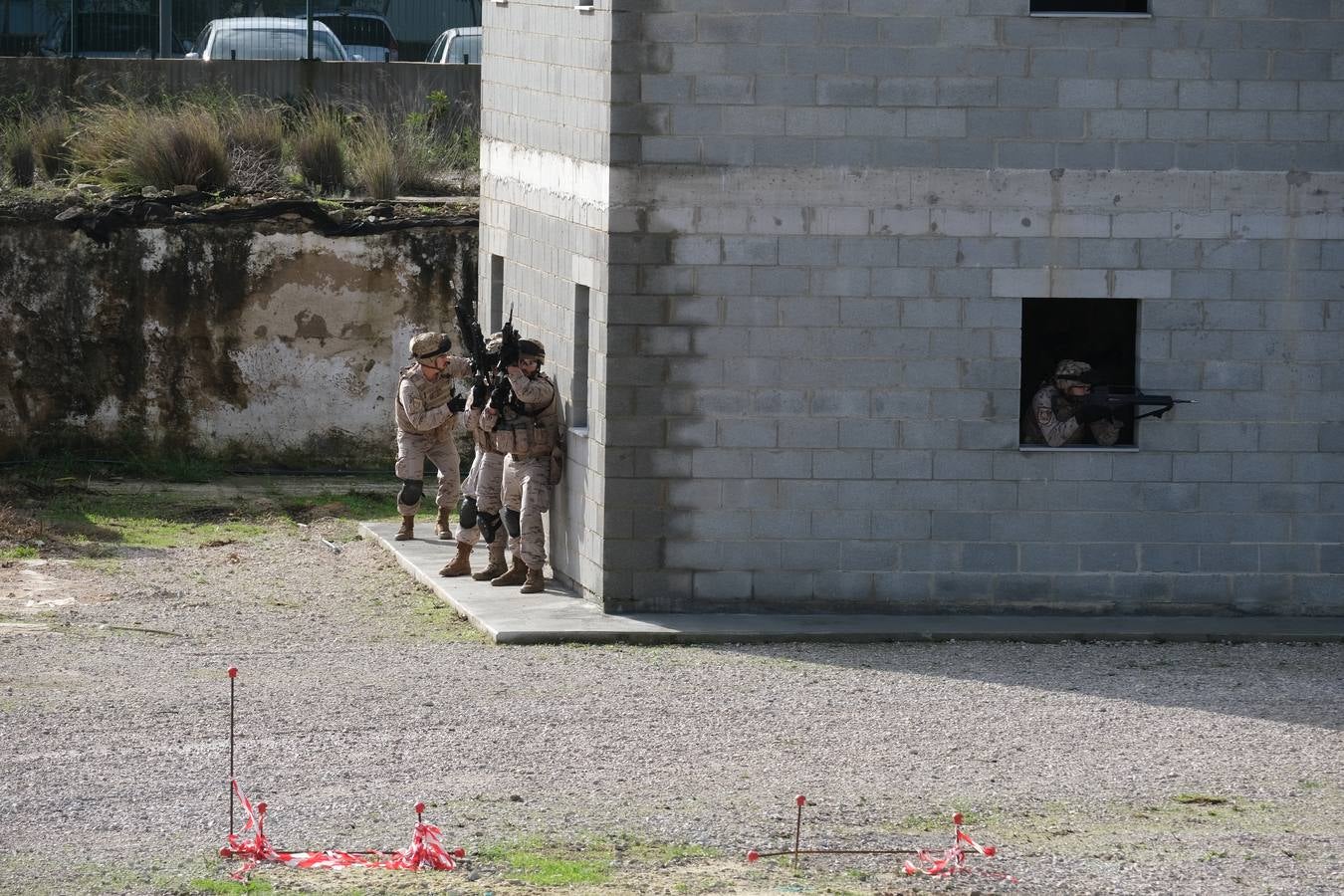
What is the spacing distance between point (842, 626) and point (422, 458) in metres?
4.27

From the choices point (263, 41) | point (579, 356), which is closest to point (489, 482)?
point (579, 356)

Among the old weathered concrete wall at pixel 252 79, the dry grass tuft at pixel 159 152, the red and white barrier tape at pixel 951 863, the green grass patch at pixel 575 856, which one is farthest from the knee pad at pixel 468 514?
the old weathered concrete wall at pixel 252 79

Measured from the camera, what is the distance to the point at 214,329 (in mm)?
17797

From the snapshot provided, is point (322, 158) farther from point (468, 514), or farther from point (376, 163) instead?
point (468, 514)

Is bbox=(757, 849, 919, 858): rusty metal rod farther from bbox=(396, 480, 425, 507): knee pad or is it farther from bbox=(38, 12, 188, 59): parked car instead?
bbox=(38, 12, 188, 59): parked car

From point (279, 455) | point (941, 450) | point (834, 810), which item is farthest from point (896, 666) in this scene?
point (279, 455)

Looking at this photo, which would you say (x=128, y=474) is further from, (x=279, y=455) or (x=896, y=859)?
(x=896, y=859)

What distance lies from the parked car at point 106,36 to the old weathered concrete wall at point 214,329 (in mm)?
7485

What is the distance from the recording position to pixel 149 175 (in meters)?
19.0

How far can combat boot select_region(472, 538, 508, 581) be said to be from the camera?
13555 millimetres

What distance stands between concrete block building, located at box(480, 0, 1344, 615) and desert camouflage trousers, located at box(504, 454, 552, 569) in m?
0.55

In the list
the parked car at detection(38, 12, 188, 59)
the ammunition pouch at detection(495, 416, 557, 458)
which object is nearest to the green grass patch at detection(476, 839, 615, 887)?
the ammunition pouch at detection(495, 416, 557, 458)

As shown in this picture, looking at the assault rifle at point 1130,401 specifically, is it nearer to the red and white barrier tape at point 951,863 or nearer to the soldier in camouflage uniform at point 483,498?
the soldier in camouflage uniform at point 483,498

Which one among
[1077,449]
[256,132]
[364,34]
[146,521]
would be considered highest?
→ [364,34]
